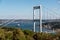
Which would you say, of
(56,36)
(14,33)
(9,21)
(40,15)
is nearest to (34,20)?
(40,15)

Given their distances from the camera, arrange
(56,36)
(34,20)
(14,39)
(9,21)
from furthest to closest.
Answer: (34,20)
(9,21)
(56,36)
(14,39)

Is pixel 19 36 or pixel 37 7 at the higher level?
pixel 37 7

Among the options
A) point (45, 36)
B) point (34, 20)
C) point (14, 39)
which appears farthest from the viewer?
point (34, 20)

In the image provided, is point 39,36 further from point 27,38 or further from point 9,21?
point 9,21

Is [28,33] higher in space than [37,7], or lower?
lower

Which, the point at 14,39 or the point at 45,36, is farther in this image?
the point at 45,36

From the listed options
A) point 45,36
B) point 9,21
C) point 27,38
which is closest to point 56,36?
point 45,36

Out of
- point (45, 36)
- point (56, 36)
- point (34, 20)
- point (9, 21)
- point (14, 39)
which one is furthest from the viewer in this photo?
point (34, 20)

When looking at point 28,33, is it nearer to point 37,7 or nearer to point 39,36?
point 39,36

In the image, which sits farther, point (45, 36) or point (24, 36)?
point (45, 36)
